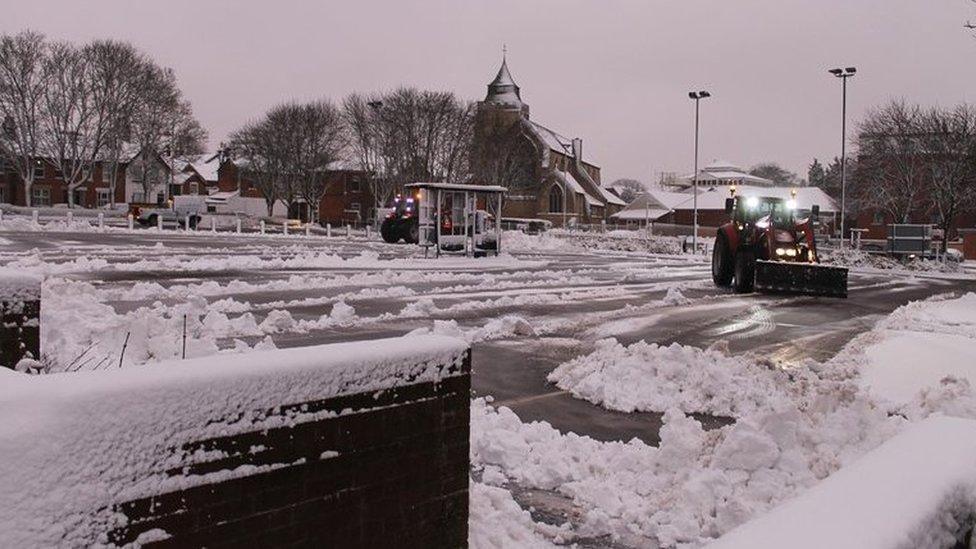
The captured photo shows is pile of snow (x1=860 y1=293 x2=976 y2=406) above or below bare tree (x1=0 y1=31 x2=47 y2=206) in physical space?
below

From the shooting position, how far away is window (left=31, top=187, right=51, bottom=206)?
3405 inches

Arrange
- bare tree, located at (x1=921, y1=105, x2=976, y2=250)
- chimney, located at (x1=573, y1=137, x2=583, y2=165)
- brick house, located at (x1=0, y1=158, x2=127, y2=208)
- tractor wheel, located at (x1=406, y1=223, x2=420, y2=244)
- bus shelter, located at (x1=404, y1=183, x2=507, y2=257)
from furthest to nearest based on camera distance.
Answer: chimney, located at (x1=573, y1=137, x2=583, y2=165), brick house, located at (x1=0, y1=158, x2=127, y2=208), bare tree, located at (x1=921, y1=105, x2=976, y2=250), tractor wheel, located at (x1=406, y1=223, x2=420, y2=244), bus shelter, located at (x1=404, y1=183, x2=507, y2=257)

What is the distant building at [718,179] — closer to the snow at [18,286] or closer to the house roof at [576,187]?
the house roof at [576,187]

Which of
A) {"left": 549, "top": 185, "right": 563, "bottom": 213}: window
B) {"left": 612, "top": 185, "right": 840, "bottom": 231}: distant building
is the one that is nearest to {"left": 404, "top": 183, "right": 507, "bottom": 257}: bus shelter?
{"left": 549, "top": 185, "right": 563, "bottom": 213}: window

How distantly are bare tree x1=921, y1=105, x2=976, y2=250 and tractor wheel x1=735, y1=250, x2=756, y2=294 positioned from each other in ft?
108

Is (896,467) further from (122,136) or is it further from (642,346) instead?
(122,136)

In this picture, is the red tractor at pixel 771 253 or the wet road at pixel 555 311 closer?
the wet road at pixel 555 311

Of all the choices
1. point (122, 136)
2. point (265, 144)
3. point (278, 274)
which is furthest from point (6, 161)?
point (278, 274)

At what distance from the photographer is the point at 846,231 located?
7925 cm

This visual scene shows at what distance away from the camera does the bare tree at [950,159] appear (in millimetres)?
51031

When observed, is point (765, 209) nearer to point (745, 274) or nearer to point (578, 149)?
point (745, 274)

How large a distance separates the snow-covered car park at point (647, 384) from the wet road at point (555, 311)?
0.24 feet

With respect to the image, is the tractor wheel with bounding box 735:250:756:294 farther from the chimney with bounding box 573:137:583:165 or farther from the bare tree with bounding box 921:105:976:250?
the chimney with bounding box 573:137:583:165

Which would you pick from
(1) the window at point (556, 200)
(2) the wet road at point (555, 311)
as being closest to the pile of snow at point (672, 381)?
(2) the wet road at point (555, 311)
